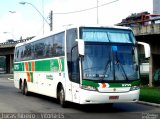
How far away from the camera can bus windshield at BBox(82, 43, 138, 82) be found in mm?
15547

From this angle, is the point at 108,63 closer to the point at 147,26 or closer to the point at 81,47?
the point at 81,47

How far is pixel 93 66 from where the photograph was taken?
15.6 m

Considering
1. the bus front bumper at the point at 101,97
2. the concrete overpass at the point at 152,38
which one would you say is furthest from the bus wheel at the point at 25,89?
the concrete overpass at the point at 152,38

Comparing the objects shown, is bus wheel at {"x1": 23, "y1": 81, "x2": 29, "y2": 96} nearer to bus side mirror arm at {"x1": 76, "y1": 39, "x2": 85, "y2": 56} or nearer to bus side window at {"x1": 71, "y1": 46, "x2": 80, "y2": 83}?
bus side window at {"x1": 71, "y1": 46, "x2": 80, "y2": 83}

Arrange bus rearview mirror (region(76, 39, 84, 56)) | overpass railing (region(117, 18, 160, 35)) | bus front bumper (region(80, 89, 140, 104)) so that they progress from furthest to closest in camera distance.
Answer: overpass railing (region(117, 18, 160, 35))
bus front bumper (region(80, 89, 140, 104))
bus rearview mirror (region(76, 39, 84, 56))

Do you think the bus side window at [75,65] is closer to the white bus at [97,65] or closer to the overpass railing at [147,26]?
the white bus at [97,65]

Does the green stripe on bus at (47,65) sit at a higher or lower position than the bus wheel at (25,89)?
higher

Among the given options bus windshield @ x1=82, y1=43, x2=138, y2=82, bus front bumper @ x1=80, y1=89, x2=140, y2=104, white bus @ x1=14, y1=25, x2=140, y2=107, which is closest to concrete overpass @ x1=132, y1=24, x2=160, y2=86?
white bus @ x1=14, y1=25, x2=140, y2=107

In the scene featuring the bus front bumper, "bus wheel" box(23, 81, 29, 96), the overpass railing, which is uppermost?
the overpass railing

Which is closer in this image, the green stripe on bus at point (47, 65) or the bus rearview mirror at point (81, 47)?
the bus rearview mirror at point (81, 47)

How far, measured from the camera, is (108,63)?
618 inches

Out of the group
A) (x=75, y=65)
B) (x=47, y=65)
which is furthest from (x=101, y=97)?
(x=47, y=65)

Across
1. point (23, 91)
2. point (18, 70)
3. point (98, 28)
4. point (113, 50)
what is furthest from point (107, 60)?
point (18, 70)

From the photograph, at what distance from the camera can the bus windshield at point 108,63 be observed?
15.5 m
